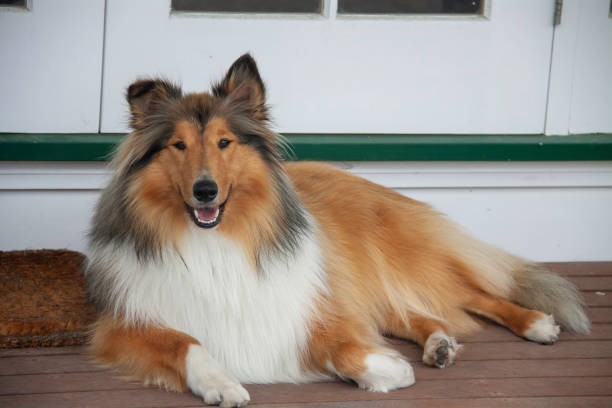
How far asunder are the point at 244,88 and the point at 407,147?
1.34 metres

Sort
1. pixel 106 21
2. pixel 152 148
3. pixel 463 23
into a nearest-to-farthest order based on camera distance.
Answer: pixel 152 148 < pixel 106 21 < pixel 463 23

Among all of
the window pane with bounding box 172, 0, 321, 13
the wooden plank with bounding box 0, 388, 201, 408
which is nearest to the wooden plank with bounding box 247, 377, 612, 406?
the wooden plank with bounding box 0, 388, 201, 408

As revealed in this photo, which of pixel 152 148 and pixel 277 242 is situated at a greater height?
pixel 152 148

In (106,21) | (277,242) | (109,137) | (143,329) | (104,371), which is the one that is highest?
(106,21)

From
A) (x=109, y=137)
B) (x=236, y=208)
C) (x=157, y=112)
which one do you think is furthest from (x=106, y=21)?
(x=236, y=208)

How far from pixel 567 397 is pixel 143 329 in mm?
1462

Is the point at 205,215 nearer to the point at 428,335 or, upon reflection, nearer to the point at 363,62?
the point at 428,335

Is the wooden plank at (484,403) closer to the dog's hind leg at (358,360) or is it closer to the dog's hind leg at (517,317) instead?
the dog's hind leg at (358,360)

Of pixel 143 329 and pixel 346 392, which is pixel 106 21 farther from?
pixel 346 392

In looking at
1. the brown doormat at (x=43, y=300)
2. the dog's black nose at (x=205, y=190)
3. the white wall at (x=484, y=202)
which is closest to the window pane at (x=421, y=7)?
the white wall at (x=484, y=202)

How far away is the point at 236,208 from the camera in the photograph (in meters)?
2.74

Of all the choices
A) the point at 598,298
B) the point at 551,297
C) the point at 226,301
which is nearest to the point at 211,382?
the point at 226,301

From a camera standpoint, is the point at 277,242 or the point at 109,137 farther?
the point at 109,137

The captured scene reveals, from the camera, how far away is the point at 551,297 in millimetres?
3332
